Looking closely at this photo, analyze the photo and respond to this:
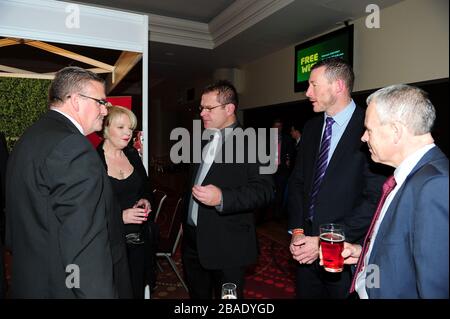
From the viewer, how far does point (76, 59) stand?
7.32ft

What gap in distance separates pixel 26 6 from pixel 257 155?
5.53 feet

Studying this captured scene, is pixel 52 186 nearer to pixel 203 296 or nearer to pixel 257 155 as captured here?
pixel 257 155

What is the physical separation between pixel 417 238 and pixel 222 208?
1.04 meters

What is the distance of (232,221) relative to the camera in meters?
1.96

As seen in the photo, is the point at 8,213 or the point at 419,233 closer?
the point at 419,233

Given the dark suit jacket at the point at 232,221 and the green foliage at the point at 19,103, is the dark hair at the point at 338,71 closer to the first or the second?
the dark suit jacket at the point at 232,221

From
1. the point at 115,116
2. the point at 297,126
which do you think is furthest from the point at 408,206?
the point at 297,126

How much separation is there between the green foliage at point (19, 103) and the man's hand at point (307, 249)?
1.96 metres

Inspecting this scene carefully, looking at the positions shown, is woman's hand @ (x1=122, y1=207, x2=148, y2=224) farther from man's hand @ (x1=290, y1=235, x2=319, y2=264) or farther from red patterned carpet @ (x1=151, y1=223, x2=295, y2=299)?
red patterned carpet @ (x1=151, y1=223, x2=295, y2=299)

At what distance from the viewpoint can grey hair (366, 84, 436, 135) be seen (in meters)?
1.03

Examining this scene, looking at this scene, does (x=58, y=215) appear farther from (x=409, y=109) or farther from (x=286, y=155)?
(x=286, y=155)

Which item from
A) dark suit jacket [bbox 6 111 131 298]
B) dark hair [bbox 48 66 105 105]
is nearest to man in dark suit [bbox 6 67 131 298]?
dark suit jacket [bbox 6 111 131 298]

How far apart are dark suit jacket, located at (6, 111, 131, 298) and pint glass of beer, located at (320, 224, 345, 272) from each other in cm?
86

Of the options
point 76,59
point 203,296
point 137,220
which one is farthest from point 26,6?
point 203,296
